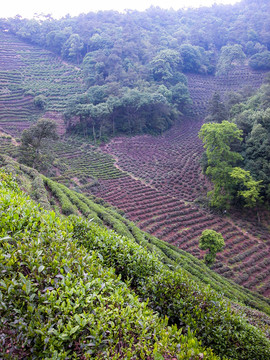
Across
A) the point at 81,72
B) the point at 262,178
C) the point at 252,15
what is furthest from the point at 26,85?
the point at 252,15

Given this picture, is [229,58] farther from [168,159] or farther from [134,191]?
[134,191]

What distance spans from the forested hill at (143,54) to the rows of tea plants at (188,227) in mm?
19495

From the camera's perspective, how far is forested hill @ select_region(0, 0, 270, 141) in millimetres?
45281

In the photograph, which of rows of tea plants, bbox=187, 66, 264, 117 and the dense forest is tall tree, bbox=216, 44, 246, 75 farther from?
rows of tea plants, bbox=187, 66, 264, 117

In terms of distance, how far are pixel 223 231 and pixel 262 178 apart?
7.35 m

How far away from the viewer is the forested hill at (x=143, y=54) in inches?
1783

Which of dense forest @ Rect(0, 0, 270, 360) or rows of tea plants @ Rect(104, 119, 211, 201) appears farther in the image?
rows of tea plants @ Rect(104, 119, 211, 201)

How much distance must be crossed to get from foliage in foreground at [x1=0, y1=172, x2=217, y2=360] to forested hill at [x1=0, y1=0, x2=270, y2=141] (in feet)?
128

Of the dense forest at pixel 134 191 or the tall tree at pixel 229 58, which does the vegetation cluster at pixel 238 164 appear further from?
the tall tree at pixel 229 58

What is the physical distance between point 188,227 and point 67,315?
19.2 meters

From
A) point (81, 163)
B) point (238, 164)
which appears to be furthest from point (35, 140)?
point (238, 164)

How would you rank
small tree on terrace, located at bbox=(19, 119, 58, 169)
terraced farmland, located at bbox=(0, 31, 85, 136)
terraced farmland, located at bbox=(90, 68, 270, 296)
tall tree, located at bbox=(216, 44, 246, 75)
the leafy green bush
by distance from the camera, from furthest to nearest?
tall tree, located at bbox=(216, 44, 246, 75) → terraced farmland, located at bbox=(0, 31, 85, 136) → small tree on terrace, located at bbox=(19, 119, 58, 169) → terraced farmland, located at bbox=(90, 68, 270, 296) → the leafy green bush

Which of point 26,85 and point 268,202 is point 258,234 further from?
point 26,85

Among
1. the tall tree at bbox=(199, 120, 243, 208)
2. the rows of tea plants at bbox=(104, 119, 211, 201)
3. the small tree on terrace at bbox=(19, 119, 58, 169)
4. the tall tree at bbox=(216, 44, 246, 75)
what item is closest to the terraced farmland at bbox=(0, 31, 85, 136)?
the small tree on terrace at bbox=(19, 119, 58, 169)
